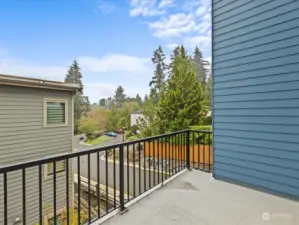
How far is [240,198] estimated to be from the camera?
2660mm

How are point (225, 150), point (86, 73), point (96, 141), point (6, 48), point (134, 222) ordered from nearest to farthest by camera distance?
point (134, 222) → point (225, 150) → point (6, 48) → point (96, 141) → point (86, 73)

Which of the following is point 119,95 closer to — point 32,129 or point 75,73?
point 75,73

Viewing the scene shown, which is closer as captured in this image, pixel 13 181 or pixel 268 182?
pixel 268 182

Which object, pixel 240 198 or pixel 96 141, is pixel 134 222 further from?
pixel 96 141

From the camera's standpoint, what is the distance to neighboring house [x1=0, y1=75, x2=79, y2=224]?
5.54 m

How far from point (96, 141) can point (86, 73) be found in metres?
11.2

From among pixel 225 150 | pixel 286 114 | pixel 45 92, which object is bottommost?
pixel 225 150

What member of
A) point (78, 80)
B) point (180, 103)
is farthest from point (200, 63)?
point (180, 103)

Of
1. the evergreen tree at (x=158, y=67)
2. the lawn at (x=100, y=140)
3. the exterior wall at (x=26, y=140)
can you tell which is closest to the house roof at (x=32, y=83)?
the exterior wall at (x=26, y=140)

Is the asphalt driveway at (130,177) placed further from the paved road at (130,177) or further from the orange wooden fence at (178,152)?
the orange wooden fence at (178,152)

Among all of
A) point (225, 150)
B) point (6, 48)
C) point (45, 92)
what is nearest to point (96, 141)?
point (6, 48)

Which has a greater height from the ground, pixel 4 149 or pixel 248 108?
pixel 248 108

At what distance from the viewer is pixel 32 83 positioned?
19.3 feet

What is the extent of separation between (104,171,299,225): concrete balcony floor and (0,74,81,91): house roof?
471cm
